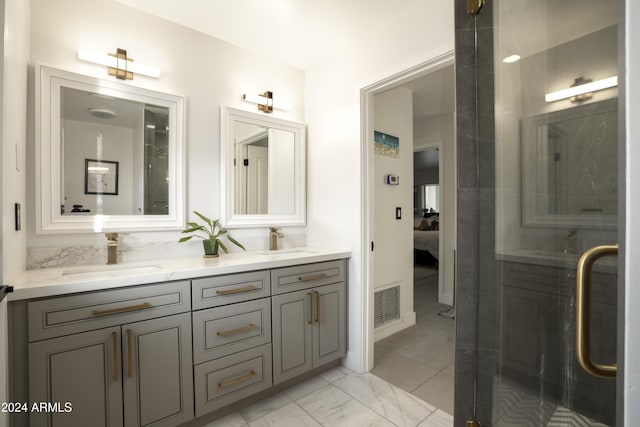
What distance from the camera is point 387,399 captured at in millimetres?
1920

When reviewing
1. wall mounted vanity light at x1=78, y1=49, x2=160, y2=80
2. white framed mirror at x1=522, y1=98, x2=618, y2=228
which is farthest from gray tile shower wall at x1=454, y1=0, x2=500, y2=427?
wall mounted vanity light at x1=78, y1=49, x2=160, y2=80

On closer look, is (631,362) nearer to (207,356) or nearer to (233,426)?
(207,356)

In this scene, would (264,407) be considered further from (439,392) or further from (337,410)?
(439,392)

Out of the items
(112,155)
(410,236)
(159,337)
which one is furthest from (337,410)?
(112,155)

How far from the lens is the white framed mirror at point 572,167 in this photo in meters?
0.71

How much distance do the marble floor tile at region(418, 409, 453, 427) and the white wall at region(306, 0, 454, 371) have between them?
603mm

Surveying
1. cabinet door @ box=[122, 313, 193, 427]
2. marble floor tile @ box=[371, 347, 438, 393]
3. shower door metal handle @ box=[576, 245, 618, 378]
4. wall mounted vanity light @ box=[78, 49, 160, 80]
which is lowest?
marble floor tile @ box=[371, 347, 438, 393]

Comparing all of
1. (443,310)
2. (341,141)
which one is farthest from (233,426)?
(443,310)

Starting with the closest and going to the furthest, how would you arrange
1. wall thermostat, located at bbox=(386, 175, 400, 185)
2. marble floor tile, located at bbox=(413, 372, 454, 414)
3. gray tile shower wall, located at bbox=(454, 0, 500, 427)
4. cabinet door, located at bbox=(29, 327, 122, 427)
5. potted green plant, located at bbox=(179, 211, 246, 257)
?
cabinet door, located at bbox=(29, 327, 122, 427)
gray tile shower wall, located at bbox=(454, 0, 500, 427)
marble floor tile, located at bbox=(413, 372, 454, 414)
potted green plant, located at bbox=(179, 211, 246, 257)
wall thermostat, located at bbox=(386, 175, 400, 185)

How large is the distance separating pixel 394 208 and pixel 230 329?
2.04 meters

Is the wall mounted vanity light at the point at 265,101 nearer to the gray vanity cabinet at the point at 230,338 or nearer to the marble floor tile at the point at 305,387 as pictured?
the gray vanity cabinet at the point at 230,338

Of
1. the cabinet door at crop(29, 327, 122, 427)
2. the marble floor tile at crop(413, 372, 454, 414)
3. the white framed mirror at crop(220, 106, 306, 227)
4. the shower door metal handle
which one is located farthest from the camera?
the white framed mirror at crop(220, 106, 306, 227)

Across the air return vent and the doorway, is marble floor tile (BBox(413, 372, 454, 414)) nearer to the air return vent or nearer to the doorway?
the doorway

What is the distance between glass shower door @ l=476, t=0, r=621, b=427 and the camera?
70 cm
